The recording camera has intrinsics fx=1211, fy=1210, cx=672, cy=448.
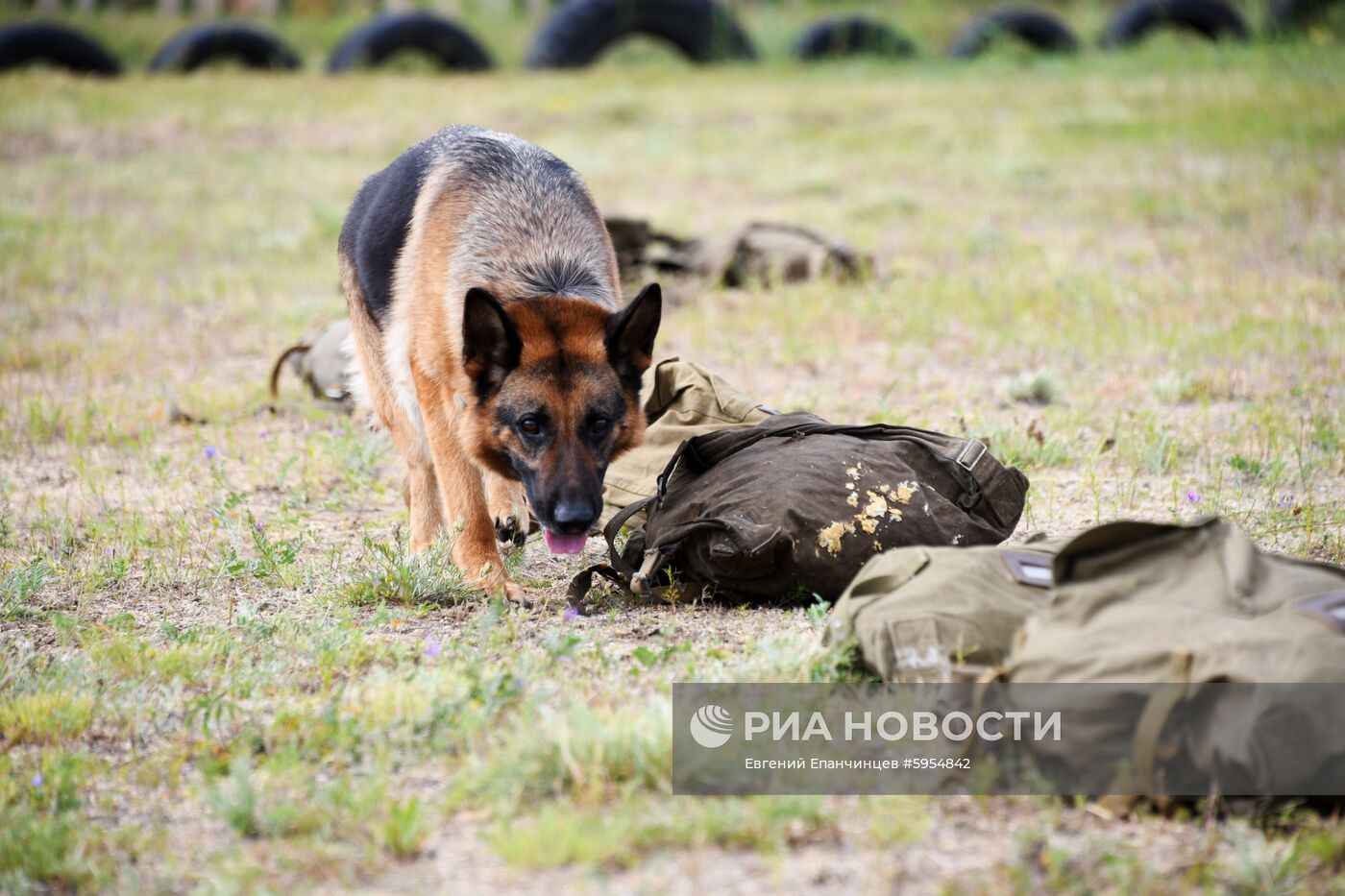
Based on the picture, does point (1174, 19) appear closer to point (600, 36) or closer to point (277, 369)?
point (600, 36)

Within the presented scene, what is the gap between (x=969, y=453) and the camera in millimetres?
4586

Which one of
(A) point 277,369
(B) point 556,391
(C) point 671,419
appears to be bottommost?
(A) point 277,369

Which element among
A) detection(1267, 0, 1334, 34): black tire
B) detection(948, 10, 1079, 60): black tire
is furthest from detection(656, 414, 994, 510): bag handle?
detection(1267, 0, 1334, 34): black tire

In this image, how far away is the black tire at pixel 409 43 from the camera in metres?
19.8

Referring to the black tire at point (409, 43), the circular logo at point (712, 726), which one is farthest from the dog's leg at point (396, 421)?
the black tire at point (409, 43)

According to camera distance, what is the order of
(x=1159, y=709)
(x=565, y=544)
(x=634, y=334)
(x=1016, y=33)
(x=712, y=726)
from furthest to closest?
(x=1016, y=33)
(x=634, y=334)
(x=565, y=544)
(x=712, y=726)
(x=1159, y=709)

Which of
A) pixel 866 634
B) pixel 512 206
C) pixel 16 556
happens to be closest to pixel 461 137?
pixel 512 206

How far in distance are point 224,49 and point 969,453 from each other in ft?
62.1

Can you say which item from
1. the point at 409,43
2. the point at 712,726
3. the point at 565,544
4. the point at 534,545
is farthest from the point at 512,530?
the point at 409,43

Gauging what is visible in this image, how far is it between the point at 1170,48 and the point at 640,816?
803 inches

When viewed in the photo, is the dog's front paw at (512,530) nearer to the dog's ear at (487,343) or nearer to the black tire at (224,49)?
the dog's ear at (487,343)

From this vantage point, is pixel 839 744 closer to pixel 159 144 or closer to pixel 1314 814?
pixel 1314 814

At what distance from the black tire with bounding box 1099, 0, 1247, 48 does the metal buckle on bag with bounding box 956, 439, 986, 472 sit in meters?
19.2

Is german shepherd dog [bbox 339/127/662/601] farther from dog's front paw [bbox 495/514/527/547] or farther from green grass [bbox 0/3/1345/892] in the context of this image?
green grass [bbox 0/3/1345/892]
